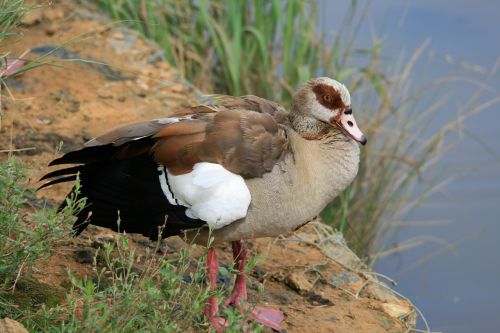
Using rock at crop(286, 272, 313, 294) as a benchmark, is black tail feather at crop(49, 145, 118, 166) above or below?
above

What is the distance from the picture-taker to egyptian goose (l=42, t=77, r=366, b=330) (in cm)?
389

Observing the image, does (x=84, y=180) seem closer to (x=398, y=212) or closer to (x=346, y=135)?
(x=346, y=135)

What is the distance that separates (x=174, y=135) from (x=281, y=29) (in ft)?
12.3

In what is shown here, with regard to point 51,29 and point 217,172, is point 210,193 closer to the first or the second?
point 217,172

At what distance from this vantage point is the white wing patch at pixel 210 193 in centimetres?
380

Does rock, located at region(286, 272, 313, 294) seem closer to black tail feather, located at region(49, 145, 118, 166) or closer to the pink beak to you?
the pink beak

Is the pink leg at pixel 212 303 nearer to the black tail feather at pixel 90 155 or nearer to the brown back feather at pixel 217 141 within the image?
the brown back feather at pixel 217 141

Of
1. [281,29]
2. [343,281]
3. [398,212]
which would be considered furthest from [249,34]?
[343,281]

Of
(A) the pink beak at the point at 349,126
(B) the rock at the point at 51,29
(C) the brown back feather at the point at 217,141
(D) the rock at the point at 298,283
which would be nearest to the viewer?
(C) the brown back feather at the point at 217,141

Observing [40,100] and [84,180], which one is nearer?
[84,180]

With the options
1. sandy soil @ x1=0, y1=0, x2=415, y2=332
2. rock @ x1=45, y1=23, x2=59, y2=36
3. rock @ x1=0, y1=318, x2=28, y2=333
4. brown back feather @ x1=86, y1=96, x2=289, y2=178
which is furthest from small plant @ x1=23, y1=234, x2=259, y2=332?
rock @ x1=45, y1=23, x2=59, y2=36

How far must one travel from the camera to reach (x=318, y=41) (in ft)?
24.4

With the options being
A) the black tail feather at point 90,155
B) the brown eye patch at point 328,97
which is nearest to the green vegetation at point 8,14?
the black tail feather at point 90,155

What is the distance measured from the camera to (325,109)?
4.20 meters
